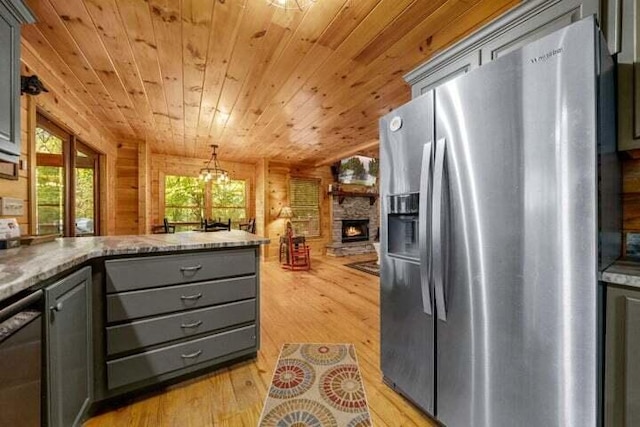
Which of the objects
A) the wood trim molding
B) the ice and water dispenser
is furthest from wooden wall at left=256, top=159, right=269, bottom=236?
the ice and water dispenser

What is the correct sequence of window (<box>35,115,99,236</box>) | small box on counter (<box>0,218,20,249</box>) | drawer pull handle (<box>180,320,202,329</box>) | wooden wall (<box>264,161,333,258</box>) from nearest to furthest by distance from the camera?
small box on counter (<box>0,218,20,249</box>) < drawer pull handle (<box>180,320,202,329</box>) < window (<box>35,115,99,236</box>) < wooden wall (<box>264,161,333,258</box>)

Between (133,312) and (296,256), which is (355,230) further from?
(133,312)

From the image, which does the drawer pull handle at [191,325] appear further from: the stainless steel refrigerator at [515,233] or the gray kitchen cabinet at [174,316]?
the stainless steel refrigerator at [515,233]

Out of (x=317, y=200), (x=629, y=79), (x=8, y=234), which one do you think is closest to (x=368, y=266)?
(x=317, y=200)

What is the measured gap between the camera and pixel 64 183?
2879 mm

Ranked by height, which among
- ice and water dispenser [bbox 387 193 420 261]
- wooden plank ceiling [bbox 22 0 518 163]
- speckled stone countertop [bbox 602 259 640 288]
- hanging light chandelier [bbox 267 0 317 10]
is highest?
wooden plank ceiling [bbox 22 0 518 163]

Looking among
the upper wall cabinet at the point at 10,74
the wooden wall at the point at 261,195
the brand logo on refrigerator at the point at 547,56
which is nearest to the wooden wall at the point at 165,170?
the wooden wall at the point at 261,195

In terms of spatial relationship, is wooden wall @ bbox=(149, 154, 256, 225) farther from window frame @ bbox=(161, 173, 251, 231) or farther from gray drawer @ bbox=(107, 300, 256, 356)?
gray drawer @ bbox=(107, 300, 256, 356)

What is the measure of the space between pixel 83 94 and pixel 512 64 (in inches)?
144

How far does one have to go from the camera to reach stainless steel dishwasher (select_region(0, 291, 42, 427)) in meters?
0.76

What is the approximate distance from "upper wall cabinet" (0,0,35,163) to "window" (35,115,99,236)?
3.20 feet

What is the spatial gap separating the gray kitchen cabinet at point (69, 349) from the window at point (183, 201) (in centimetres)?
450

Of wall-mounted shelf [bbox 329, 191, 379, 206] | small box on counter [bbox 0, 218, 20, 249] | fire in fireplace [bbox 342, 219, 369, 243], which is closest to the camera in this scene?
small box on counter [bbox 0, 218, 20, 249]

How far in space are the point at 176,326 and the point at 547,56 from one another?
87.3 inches
